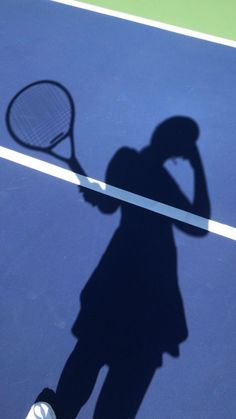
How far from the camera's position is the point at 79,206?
146 inches

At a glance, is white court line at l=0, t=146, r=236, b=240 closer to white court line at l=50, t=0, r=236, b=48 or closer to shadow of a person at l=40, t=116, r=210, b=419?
shadow of a person at l=40, t=116, r=210, b=419

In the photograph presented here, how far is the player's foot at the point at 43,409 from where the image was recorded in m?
2.84

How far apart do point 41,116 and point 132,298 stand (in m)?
2.28

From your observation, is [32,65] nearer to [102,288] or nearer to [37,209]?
[37,209]

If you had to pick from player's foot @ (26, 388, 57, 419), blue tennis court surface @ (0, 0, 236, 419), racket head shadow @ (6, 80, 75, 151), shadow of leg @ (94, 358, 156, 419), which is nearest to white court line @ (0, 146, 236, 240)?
blue tennis court surface @ (0, 0, 236, 419)

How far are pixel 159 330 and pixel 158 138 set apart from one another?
2.01m

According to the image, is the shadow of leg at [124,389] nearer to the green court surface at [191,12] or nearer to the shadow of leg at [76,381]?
the shadow of leg at [76,381]

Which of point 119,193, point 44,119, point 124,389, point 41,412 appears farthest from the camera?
point 44,119

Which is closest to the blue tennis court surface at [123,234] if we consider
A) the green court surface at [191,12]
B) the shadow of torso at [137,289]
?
the shadow of torso at [137,289]

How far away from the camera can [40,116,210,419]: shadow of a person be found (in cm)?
299

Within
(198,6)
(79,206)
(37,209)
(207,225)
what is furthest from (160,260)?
(198,6)

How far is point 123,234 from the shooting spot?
355 centimetres

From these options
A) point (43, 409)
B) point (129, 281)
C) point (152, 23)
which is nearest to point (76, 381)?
point (43, 409)

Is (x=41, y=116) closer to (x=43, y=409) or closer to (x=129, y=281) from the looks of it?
(x=129, y=281)
